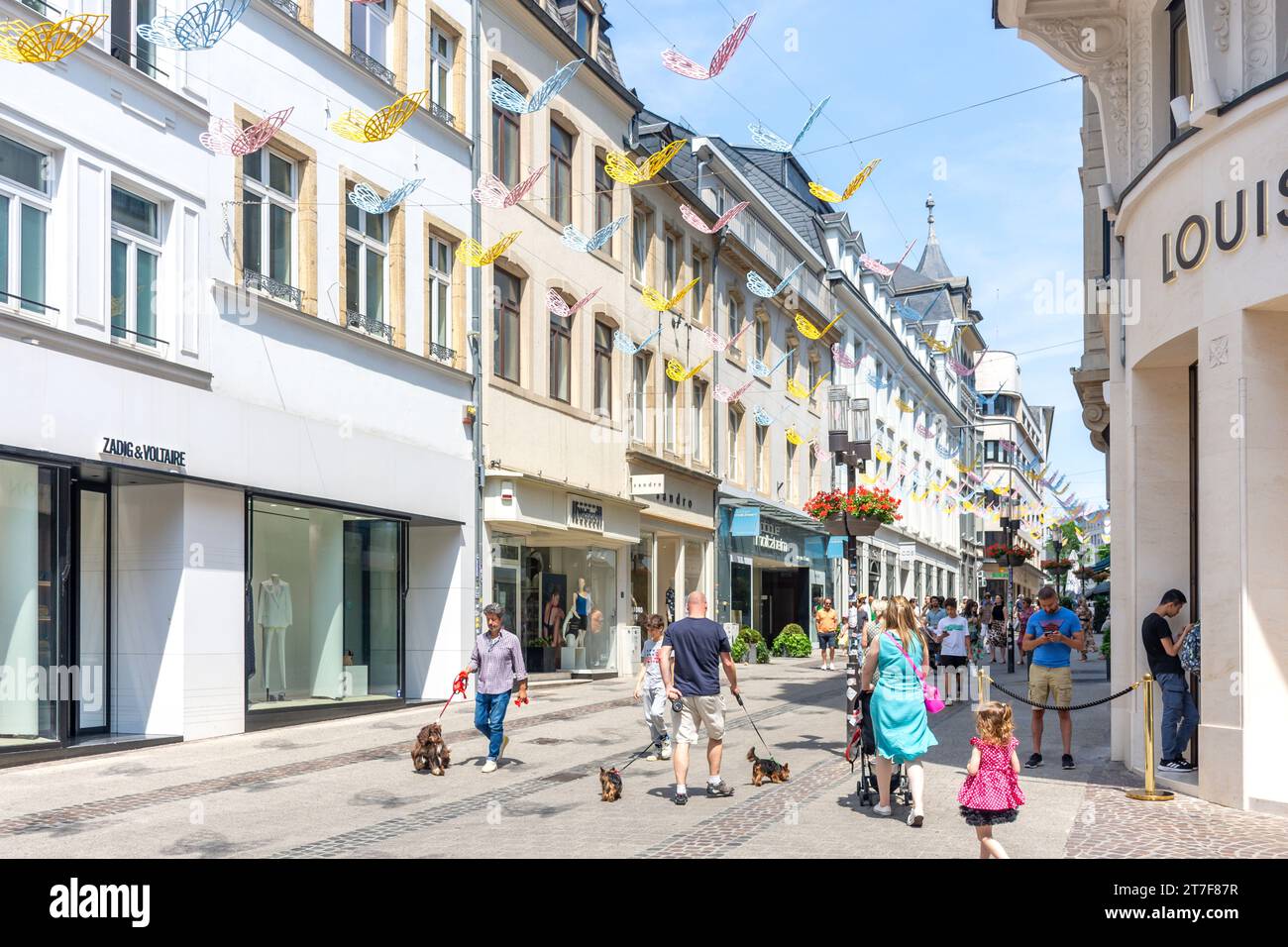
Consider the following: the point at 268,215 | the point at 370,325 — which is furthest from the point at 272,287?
the point at 370,325

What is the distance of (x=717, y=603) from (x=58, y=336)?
22384 mm

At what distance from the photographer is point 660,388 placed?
3128 centimetres

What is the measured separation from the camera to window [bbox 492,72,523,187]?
77.7 ft

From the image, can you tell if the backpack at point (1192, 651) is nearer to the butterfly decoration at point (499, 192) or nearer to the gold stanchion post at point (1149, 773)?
the gold stanchion post at point (1149, 773)

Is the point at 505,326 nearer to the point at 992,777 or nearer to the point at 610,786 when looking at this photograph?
the point at 610,786

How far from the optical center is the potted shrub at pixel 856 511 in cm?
1839

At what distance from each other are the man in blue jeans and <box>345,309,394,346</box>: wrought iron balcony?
24.0ft

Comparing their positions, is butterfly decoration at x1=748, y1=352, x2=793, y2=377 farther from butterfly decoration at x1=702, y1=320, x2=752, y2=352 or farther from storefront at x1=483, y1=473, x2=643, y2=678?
storefront at x1=483, y1=473, x2=643, y2=678

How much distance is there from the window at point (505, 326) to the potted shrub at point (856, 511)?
20.7ft

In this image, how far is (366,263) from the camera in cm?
1991

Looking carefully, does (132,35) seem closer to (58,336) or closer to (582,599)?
(58,336)

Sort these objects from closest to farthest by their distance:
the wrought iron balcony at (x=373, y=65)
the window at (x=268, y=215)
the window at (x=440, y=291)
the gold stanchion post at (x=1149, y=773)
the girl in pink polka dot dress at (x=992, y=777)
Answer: the girl in pink polka dot dress at (x=992, y=777)
the gold stanchion post at (x=1149, y=773)
the window at (x=268, y=215)
the wrought iron balcony at (x=373, y=65)
the window at (x=440, y=291)

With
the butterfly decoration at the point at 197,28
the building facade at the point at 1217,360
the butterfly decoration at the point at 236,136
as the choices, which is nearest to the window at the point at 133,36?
the butterfly decoration at the point at 236,136
